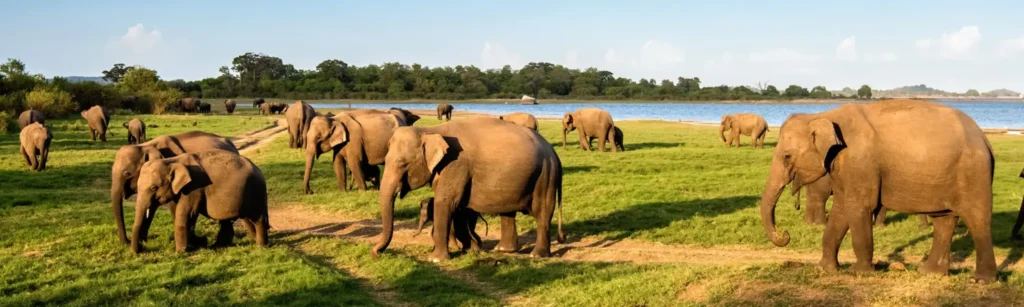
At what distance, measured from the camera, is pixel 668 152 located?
90.1 feet

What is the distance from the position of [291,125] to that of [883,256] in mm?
21717

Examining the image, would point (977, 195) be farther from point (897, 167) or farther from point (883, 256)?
point (883, 256)

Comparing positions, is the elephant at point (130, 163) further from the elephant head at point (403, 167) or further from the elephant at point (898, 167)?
the elephant at point (898, 167)

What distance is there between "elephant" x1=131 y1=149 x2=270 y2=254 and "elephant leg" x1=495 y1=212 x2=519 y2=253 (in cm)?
323

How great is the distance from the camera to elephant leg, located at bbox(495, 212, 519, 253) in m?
11.2

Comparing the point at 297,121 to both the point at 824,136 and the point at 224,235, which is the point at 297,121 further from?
the point at 824,136

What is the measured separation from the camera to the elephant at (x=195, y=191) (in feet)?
34.9

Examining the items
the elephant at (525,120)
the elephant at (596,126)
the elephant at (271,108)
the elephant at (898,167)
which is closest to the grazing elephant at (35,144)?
the elephant at (525,120)

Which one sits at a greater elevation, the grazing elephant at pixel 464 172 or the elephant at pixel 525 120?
the grazing elephant at pixel 464 172

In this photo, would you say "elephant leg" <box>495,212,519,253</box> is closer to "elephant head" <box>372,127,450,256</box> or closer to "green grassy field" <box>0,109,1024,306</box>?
"green grassy field" <box>0,109,1024,306</box>

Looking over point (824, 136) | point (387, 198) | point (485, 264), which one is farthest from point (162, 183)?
point (824, 136)

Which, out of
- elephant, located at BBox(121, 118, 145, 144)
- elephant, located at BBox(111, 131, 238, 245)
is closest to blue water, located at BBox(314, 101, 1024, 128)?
elephant, located at BBox(121, 118, 145, 144)

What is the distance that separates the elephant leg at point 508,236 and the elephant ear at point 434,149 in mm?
1501

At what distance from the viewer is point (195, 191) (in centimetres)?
1084
